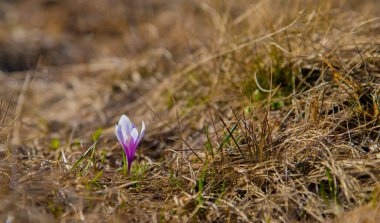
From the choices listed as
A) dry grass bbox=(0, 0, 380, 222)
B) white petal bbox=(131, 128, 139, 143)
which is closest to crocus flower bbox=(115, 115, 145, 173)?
white petal bbox=(131, 128, 139, 143)

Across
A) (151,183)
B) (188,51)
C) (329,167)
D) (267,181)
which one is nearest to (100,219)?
(151,183)

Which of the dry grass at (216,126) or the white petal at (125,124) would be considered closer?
the dry grass at (216,126)

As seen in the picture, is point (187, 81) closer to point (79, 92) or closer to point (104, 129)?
point (104, 129)

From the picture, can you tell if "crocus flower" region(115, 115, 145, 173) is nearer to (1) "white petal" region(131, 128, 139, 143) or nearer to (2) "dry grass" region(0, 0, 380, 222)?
(1) "white petal" region(131, 128, 139, 143)

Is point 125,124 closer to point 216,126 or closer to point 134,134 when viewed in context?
point 134,134

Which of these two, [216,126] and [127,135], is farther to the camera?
[216,126]

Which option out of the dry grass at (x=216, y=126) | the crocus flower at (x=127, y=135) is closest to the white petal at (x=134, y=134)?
the crocus flower at (x=127, y=135)

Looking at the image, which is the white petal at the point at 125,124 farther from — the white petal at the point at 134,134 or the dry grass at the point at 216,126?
the dry grass at the point at 216,126

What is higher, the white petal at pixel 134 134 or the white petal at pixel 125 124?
the white petal at pixel 125 124

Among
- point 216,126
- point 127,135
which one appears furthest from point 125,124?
point 216,126
